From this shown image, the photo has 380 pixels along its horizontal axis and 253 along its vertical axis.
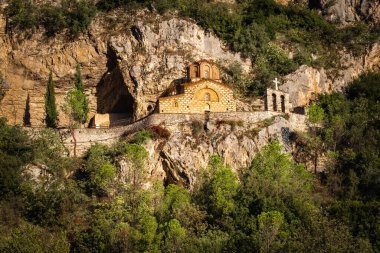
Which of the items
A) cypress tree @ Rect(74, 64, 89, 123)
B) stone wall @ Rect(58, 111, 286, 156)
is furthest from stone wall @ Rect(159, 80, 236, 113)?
cypress tree @ Rect(74, 64, 89, 123)

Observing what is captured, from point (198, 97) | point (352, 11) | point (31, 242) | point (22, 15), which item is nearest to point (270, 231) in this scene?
point (31, 242)

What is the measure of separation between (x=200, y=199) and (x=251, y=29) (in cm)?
2292

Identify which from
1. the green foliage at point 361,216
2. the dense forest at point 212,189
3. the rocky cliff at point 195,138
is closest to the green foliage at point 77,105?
the dense forest at point 212,189

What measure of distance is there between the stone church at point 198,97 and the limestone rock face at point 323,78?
6.22 metres

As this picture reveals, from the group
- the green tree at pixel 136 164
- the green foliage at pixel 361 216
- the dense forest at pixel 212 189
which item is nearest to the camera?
the dense forest at pixel 212 189

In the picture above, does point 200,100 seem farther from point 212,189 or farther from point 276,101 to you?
point 212,189

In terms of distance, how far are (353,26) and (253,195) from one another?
2852 cm

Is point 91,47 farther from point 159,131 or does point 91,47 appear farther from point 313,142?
point 313,142

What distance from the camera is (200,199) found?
181 feet

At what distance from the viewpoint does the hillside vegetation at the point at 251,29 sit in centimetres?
7131

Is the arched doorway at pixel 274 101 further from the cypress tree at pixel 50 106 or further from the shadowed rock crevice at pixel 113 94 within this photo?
the cypress tree at pixel 50 106

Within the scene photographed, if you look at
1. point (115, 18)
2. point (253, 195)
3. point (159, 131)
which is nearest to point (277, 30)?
point (115, 18)

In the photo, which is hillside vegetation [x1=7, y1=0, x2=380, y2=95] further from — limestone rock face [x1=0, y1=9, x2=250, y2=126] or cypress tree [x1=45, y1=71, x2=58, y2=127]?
cypress tree [x1=45, y1=71, x2=58, y2=127]

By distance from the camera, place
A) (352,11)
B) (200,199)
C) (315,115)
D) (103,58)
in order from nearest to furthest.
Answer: (200,199) → (315,115) → (103,58) → (352,11)
